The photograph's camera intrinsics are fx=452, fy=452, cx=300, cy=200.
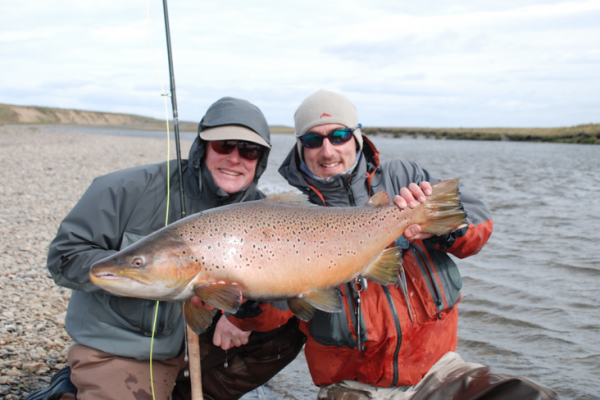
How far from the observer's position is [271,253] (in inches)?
104

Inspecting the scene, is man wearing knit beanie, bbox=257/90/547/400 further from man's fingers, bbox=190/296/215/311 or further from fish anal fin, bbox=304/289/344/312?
man's fingers, bbox=190/296/215/311

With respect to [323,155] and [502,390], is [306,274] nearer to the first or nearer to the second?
[323,155]

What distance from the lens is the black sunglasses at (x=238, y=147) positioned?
3547 mm

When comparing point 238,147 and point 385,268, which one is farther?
point 238,147

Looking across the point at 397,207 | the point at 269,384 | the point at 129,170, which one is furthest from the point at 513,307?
the point at 129,170

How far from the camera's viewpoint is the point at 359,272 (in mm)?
2881

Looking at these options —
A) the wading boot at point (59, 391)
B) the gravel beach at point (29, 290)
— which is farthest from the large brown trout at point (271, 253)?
the gravel beach at point (29, 290)

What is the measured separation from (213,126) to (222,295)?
160 centimetres

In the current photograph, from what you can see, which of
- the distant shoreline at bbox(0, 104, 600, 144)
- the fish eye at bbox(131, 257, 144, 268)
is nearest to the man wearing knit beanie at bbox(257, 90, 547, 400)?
the fish eye at bbox(131, 257, 144, 268)

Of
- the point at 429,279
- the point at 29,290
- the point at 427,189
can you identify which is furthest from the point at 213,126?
the point at 29,290

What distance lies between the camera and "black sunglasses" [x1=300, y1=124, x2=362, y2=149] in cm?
342

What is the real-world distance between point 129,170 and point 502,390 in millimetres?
3028

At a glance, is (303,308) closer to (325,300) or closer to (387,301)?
(325,300)

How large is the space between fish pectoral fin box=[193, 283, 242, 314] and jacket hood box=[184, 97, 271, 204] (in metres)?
1.15
